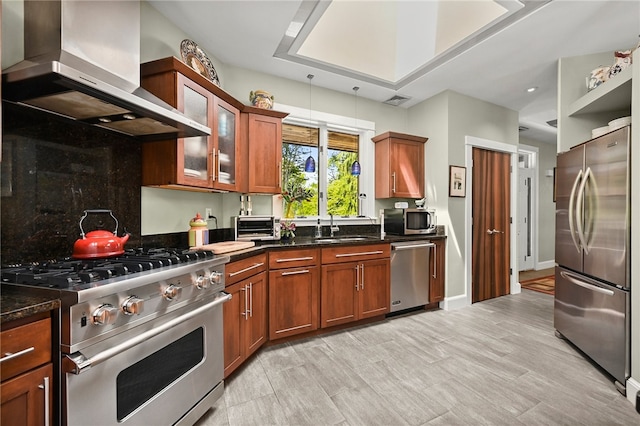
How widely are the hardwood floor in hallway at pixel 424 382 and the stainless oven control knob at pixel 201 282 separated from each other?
0.82m

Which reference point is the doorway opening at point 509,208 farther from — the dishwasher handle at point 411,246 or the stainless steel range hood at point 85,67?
the stainless steel range hood at point 85,67

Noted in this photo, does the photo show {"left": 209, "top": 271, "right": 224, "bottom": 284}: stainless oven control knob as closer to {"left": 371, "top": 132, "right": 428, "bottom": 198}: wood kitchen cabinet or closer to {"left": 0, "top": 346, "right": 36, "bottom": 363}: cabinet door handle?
{"left": 0, "top": 346, "right": 36, "bottom": 363}: cabinet door handle

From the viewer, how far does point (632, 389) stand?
6.04 feet

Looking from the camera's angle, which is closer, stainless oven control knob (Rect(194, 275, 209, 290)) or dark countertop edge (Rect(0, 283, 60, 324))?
dark countertop edge (Rect(0, 283, 60, 324))

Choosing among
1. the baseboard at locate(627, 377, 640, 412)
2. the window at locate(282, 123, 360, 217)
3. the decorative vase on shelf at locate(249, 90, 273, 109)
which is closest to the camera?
the baseboard at locate(627, 377, 640, 412)

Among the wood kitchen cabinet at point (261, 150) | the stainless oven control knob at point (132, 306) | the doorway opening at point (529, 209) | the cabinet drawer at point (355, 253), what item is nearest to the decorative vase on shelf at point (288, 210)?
the wood kitchen cabinet at point (261, 150)

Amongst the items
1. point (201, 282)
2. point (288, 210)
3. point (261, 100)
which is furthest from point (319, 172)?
point (201, 282)

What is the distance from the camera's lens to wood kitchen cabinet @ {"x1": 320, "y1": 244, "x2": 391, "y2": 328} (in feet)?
9.23

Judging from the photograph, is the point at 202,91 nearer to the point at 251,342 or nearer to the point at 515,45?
the point at 251,342

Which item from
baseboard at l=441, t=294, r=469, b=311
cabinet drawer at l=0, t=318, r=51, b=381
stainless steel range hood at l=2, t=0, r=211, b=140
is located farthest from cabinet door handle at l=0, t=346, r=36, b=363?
baseboard at l=441, t=294, r=469, b=311

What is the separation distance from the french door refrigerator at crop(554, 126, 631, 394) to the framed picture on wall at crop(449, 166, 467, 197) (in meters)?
1.14

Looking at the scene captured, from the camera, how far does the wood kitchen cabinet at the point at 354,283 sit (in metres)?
2.81

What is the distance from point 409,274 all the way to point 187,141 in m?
2.73

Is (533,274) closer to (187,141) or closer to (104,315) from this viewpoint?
(187,141)
